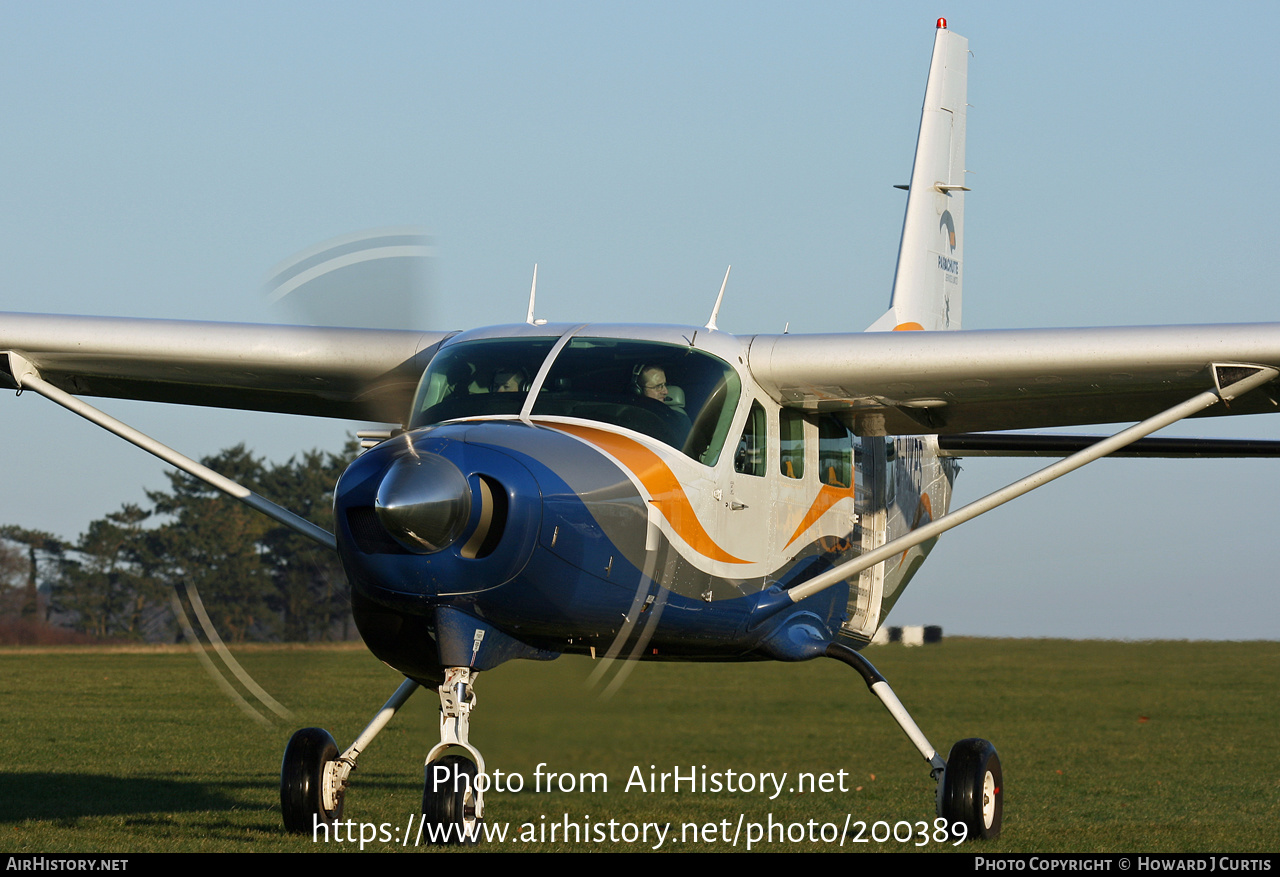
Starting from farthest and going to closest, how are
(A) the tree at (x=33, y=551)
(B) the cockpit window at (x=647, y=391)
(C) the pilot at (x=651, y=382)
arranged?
(A) the tree at (x=33, y=551)
(C) the pilot at (x=651, y=382)
(B) the cockpit window at (x=647, y=391)

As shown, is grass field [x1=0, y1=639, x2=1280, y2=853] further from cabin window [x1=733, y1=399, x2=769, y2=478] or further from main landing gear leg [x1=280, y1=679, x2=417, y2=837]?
cabin window [x1=733, y1=399, x2=769, y2=478]

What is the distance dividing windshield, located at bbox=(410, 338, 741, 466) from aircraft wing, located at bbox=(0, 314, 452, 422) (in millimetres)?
1511

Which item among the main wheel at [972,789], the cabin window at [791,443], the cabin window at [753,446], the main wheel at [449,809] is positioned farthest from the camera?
the main wheel at [972,789]

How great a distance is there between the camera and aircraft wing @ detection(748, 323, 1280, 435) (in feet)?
26.8

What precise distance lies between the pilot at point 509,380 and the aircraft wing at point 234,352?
1.77 meters

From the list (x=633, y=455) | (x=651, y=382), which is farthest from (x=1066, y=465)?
(x=633, y=455)

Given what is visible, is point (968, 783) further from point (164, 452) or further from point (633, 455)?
point (164, 452)

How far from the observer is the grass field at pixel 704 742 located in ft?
25.0

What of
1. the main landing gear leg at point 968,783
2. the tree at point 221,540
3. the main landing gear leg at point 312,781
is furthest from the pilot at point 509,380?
the tree at point 221,540

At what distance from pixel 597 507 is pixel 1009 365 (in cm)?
310

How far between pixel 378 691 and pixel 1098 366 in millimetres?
20368

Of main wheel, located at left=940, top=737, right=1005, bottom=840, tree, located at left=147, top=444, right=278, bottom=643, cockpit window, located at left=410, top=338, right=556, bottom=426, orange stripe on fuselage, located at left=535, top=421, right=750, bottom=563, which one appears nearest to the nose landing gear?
orange stripe on fuselage, located at left=535, top=421, right=750, bottom=563

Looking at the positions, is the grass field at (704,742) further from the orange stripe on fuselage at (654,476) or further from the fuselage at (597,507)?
the orange stripe on fuselage at (654,476)

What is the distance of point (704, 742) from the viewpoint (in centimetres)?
1739
